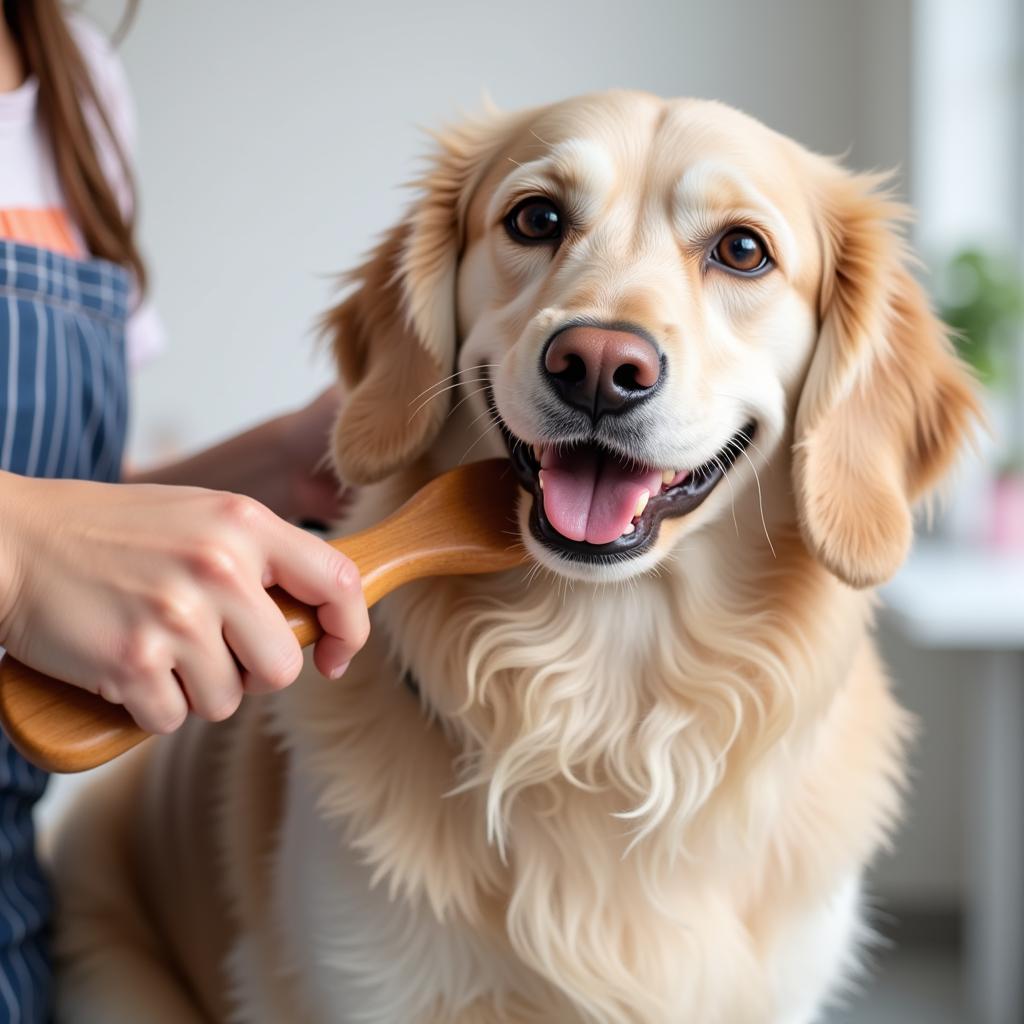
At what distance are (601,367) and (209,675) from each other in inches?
13.6

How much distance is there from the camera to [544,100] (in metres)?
2.68

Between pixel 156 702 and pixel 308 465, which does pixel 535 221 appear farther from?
pixel 156 702

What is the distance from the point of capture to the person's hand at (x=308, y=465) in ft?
3.59

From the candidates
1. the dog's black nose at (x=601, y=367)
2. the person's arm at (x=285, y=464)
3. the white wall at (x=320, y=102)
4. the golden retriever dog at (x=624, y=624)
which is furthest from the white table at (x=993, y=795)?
the dog's black nose at (x=601, y=367)

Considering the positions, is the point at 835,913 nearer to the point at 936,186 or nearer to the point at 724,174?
the point at 724,174

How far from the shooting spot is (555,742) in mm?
898

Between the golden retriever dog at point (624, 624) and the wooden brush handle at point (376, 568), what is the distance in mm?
28

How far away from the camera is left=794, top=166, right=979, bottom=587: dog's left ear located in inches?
34.8

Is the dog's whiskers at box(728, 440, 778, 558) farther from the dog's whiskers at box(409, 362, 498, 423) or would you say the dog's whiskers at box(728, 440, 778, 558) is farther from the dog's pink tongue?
the dog's whiskers at box(409, 362, 498, 423)

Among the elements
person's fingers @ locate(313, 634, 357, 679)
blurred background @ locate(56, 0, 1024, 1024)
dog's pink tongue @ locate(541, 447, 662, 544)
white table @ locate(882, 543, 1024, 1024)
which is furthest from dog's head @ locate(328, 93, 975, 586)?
blurred background @ locate(56, 0, 1024, 1024)

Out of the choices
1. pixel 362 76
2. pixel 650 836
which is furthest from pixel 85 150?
pixel 362 76

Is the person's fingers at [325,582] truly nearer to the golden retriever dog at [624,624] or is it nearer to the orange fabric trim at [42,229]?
the golden retriever dog at [624,624]

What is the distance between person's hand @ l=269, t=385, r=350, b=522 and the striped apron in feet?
0.55

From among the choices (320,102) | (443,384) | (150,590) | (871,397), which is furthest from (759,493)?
(320,102)
